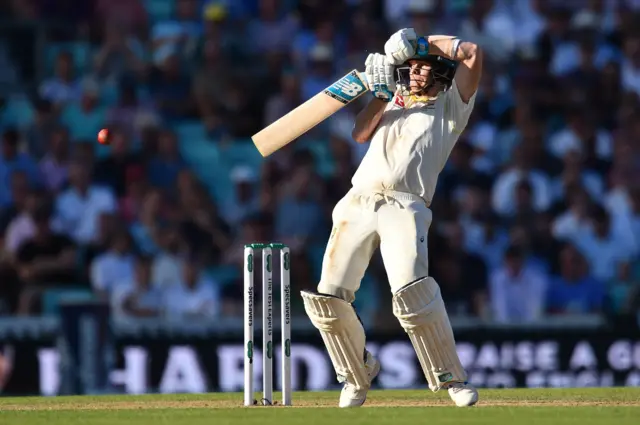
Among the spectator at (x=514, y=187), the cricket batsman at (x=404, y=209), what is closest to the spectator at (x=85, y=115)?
the spectator at (x=514, y=187)

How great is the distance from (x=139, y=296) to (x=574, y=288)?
316 centimetres

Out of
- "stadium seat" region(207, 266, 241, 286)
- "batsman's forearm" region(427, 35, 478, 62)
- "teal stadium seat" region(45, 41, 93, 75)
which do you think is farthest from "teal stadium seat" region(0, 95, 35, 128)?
"batsman's forearm" region(427, 35, 478, 62)

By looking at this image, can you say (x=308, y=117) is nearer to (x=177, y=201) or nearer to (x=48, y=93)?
(x=177, y=201)

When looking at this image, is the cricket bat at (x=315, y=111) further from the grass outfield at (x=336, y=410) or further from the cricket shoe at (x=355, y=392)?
the grass outfield at (x=336, y=410)

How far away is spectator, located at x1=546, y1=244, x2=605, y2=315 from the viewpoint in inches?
400

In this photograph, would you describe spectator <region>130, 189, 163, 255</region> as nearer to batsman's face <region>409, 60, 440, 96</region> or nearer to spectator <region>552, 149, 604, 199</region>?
spectator <region>552, 149, 604, 199</region>

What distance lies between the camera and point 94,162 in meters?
11.1

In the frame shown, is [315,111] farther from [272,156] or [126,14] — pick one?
[126,14]

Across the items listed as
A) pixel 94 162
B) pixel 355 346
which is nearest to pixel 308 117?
pixel 355 346

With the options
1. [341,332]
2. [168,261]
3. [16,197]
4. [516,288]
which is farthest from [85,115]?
[341,332]

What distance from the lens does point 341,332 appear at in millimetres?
6094

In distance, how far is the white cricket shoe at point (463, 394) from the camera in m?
6.06

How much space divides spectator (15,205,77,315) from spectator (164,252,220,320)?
78cm

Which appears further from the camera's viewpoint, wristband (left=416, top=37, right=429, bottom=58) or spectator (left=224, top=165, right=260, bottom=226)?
spectator (left=224, top=165, right=260, bottom=226)
